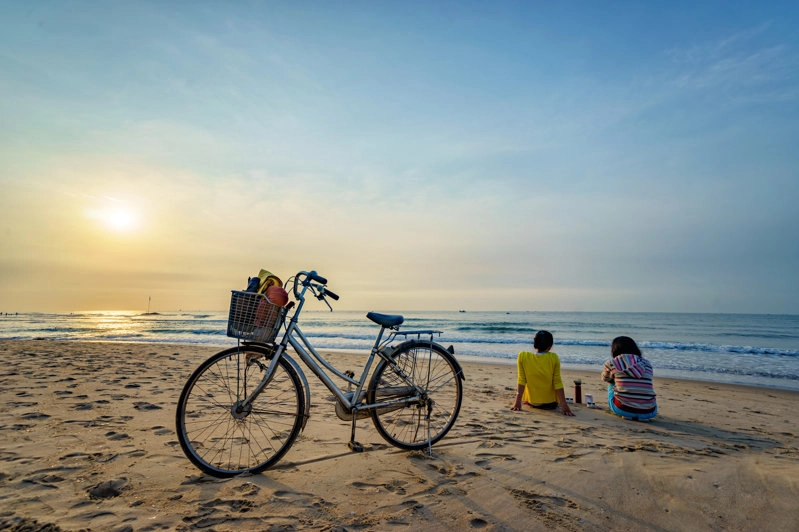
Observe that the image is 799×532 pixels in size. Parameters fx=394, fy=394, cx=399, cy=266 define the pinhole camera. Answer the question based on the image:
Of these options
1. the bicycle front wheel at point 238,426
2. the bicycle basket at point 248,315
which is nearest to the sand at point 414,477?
the bicycle front wheel at point 238,426

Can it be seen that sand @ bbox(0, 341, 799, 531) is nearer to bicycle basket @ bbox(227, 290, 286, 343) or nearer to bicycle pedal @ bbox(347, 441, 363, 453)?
bicycle pedal @ bbox(347, 441, 363, 453)

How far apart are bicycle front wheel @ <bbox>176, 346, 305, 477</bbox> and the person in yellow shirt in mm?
3437

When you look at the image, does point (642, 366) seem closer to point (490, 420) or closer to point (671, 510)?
point (490, 420)

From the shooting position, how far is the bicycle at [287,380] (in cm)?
321

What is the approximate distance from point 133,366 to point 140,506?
870 centimetres

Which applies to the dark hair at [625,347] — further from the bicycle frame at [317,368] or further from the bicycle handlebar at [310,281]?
the bicycle handlebar at [310,281]

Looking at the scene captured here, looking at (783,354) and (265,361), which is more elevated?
(265,361)

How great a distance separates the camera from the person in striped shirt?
5465 millimetres

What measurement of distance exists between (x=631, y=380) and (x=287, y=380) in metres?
4.78

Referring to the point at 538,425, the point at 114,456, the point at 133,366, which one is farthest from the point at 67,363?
the point at 538,425

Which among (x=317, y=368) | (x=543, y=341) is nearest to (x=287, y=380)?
(x=317, y=368)

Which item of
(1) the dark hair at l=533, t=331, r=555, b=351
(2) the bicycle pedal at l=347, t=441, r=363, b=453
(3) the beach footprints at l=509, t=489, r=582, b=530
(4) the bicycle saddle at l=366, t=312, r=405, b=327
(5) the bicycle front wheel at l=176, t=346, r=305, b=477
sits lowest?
(3) the beach footprints at l=509, t=489, r=582, b=530

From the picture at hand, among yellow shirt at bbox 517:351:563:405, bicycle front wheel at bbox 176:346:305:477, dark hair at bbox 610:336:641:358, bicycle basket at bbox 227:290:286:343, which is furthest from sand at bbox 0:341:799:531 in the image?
bicycle basket at bbox 227:290:286:343

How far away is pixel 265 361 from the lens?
3.48 m
